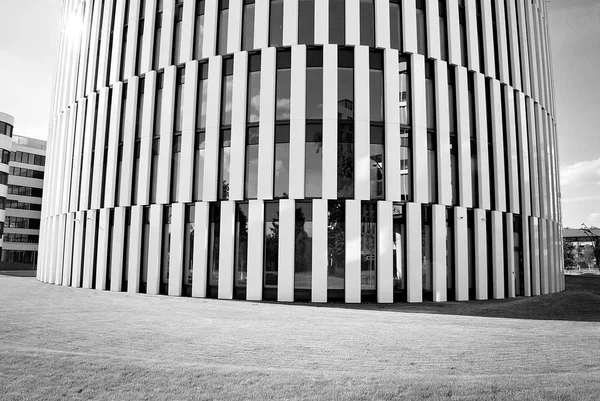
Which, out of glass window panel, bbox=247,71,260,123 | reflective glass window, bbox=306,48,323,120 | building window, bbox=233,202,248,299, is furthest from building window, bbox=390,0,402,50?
building window, bbox=233,202,248,299

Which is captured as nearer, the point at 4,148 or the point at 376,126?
the point at 376,126

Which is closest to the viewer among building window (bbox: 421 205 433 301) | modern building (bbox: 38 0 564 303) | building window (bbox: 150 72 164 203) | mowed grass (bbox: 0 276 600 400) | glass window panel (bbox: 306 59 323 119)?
mowed grass (bbox: 0 276 600 400)

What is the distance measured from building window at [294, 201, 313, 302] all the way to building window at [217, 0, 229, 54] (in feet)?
29.5

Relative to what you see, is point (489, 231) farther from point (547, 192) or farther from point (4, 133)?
point (4, 133)

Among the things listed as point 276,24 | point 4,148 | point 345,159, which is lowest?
point 345,159

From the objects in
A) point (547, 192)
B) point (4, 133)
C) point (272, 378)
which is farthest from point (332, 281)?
point (4, 133)

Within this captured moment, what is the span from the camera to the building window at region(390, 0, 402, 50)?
20547mm

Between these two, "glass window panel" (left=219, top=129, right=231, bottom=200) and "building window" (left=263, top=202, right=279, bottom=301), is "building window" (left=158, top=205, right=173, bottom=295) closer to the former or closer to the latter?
"glass window panel" (left=219, top=129, right=231, bottom=200)

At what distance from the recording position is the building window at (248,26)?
20691 mm

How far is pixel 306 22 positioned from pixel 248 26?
9.24ft

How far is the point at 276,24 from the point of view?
20453 millimetres

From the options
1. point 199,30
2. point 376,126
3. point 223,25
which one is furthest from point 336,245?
point 199,30

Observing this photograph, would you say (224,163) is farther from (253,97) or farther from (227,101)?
(253,97)

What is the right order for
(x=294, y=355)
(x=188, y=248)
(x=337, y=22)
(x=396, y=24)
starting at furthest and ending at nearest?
(x=396, y=24) → (x=188, y=248) → (x=337, y=22) → (x=294, y=355)
